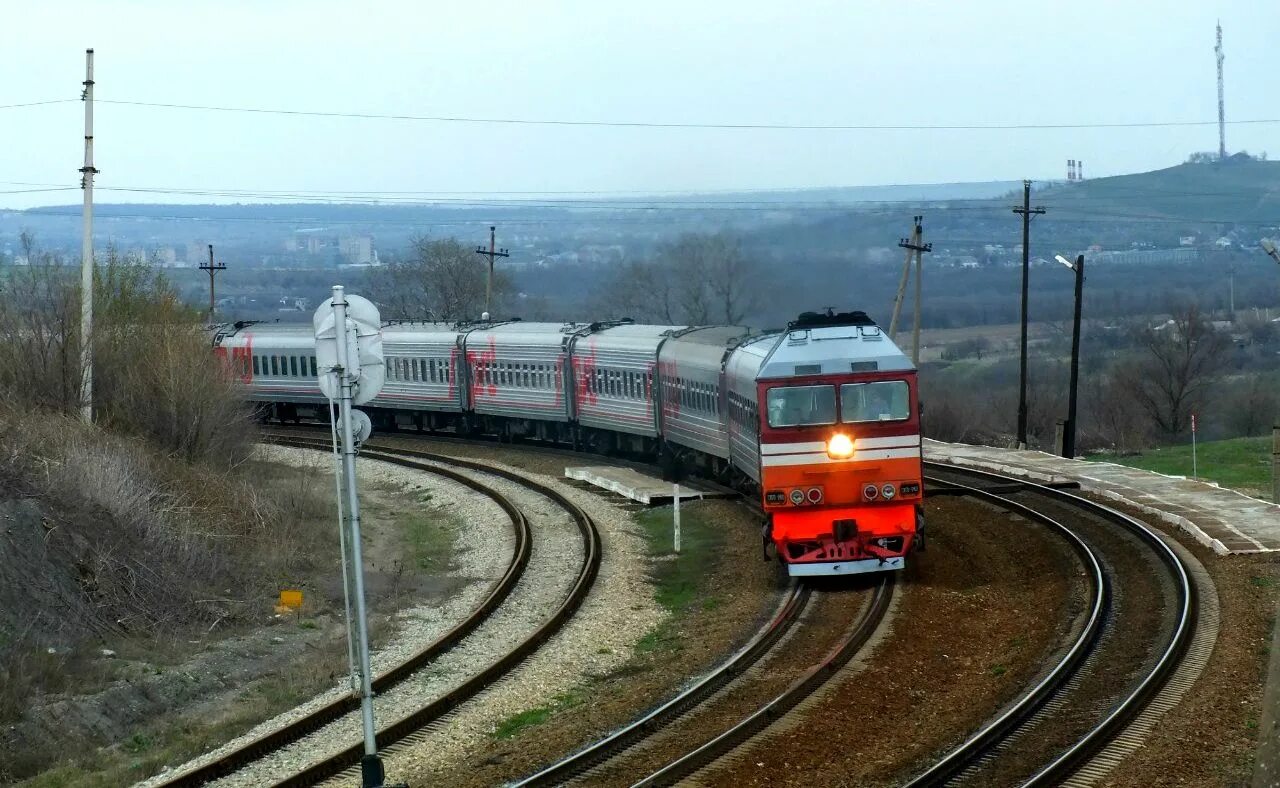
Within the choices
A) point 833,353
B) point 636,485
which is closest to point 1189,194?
point 636,485

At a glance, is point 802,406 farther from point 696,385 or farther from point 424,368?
point 424,368

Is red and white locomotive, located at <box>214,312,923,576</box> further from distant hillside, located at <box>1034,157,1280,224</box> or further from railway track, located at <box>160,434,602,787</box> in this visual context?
distant hillside, located at <box>1034,157,1280,224</box>

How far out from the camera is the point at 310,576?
21656 millimetres

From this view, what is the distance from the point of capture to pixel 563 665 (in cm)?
1579

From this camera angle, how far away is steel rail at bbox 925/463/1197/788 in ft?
35.8

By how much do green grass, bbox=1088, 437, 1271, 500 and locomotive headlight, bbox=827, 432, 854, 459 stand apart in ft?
55.3

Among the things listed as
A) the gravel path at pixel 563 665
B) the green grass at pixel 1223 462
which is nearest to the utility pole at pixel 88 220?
the gravel path at pixel 563 665

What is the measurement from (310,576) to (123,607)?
14.7 ft

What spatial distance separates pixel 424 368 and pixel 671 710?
2989 centimetres

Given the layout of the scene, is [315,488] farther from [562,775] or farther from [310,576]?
[562,775]

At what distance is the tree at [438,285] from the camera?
87688 millimetres

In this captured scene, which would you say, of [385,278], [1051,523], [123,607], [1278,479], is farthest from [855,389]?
[385,278]

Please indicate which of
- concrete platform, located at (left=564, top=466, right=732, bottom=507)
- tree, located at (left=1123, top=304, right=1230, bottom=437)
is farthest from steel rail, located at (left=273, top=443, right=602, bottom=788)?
tree, located at (left=1123, top=304, right=1230, bottom=437)

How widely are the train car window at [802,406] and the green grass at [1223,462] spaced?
16.9 m
